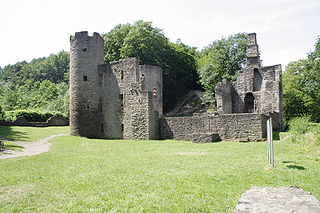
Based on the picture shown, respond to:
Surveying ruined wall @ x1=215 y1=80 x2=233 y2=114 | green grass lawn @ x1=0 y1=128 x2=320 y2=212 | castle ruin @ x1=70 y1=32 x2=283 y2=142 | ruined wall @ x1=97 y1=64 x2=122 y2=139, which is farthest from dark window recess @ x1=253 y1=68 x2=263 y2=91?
green grass lawn @ x1=0 y1=128 x2=320 y2=212

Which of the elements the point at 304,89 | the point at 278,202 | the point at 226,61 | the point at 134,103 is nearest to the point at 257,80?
the point at 304,89

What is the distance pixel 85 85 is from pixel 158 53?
15.3 meters

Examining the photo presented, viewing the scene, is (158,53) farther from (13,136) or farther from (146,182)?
(146,182)

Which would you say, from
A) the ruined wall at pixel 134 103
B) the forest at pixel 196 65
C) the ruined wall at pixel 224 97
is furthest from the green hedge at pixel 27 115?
the ruined wall at pixel 224 97

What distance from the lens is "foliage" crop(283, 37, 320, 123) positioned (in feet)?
101

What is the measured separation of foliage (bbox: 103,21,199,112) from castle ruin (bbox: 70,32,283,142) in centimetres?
560

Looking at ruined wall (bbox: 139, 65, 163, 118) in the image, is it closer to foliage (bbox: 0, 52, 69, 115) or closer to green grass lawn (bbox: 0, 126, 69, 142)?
green grass lawn (bbox: 0, 126, 69, 142)

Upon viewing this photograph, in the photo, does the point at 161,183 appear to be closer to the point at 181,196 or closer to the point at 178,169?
the point at 181,196

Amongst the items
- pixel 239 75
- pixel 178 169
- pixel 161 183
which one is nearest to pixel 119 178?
pixel 161 183

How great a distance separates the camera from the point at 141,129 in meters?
21.7

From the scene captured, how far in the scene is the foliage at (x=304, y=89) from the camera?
3091 centimetres

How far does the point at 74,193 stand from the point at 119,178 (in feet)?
5.33

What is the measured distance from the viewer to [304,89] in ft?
104

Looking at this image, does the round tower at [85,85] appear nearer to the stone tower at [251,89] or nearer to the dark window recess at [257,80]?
the stone tower at [251,89]
